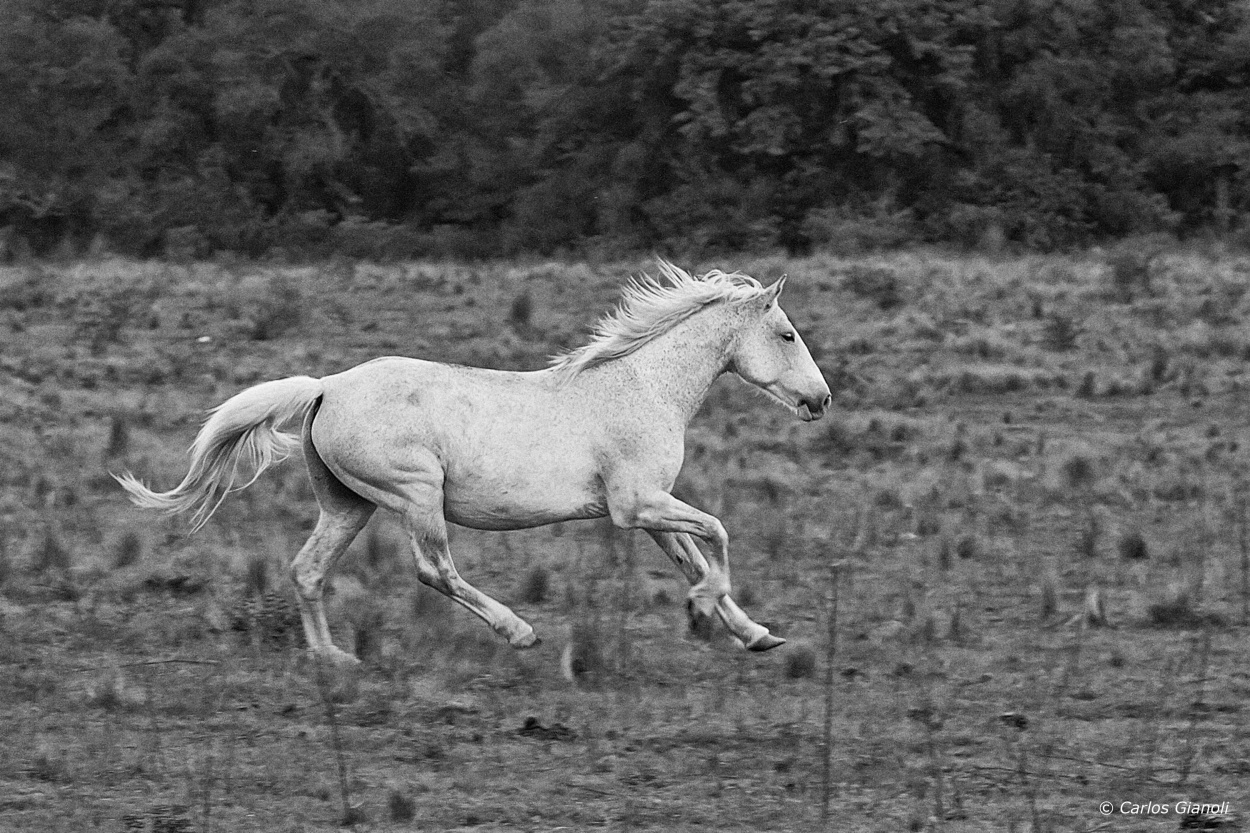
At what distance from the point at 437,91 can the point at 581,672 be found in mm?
29465

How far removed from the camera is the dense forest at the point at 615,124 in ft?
96.5

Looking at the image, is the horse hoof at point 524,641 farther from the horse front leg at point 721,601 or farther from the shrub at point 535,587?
the shrub at point 535,587

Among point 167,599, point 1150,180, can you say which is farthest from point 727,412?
point 1150,180

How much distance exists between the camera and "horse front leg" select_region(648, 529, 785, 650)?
8.21 m

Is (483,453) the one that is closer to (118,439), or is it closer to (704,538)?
(704,538)

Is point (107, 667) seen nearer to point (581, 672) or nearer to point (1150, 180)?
point (581, 672)

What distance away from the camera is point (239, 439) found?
8.56m

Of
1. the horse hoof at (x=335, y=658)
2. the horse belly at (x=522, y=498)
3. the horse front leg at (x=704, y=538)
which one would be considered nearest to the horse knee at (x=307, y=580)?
the horse hoof at (x=335, y=658)

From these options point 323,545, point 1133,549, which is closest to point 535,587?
point 323,545

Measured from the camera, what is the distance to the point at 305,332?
58.9 feet

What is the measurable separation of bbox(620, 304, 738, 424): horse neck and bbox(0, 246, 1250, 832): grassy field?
106 centimetres

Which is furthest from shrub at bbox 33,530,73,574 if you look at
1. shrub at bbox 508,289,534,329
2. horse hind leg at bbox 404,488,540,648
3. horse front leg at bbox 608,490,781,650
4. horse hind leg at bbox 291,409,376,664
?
shrub at bbox 508,289,534,329

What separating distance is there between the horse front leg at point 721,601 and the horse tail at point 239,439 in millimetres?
1694

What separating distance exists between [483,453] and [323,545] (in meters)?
0.85
